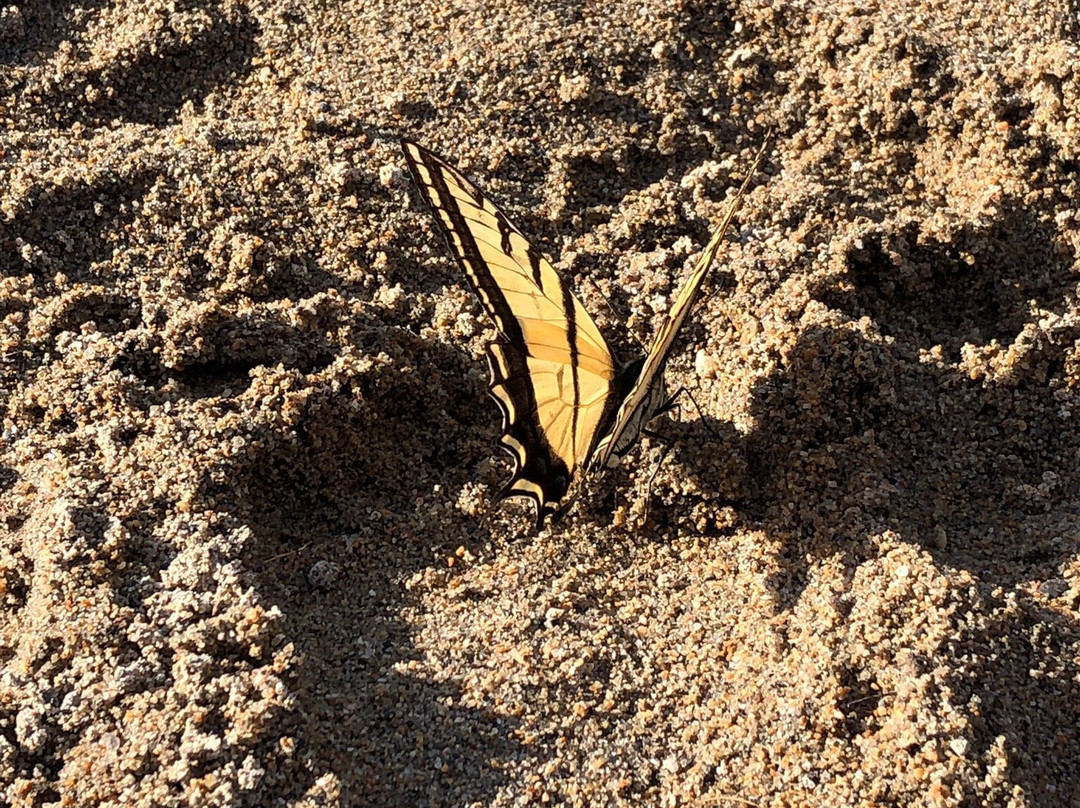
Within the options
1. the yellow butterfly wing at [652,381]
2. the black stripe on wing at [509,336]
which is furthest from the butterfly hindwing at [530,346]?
the yellow butterfly wing at [652,381]

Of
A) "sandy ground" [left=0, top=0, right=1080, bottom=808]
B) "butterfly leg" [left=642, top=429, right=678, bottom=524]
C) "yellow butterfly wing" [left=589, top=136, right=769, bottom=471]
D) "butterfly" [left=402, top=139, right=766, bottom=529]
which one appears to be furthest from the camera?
"butterfly leg" [left=642, top=429, right=678, bottom=524]

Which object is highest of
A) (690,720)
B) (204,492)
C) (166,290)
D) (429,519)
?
(166,290)

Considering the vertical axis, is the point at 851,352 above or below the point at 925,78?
below

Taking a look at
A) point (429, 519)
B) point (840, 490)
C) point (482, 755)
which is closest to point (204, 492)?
point (429, 519)

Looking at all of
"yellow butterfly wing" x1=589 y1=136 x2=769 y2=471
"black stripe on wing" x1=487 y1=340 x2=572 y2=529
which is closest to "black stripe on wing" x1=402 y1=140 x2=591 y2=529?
"black stripe on wing" x1=487 y1=340 x2=572 y2=529

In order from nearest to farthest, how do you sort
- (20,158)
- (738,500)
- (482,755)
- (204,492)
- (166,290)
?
(482,755) < (204,492) < (738,500) < (166,290) < (20,158)

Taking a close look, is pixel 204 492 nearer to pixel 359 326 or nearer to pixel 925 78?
pixel 359 326

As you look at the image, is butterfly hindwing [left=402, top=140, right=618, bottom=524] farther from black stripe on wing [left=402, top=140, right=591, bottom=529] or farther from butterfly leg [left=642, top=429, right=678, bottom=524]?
butterfly leg [left=642, top=429, right=678, bottom=524]
